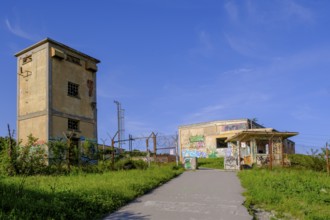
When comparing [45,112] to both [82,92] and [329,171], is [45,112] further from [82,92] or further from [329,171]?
[329,171]

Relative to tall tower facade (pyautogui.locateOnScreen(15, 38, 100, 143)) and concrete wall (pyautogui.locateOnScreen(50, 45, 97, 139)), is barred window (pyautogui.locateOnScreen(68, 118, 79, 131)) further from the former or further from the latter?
concrete wall (pyautogui.locateOnScreen(50, 45, 97, 139))

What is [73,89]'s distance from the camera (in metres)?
25.4

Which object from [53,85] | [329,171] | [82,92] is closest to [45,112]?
[53,85]

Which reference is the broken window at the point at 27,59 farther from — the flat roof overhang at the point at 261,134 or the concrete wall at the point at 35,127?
the flat roof overhang at the point at 261,134

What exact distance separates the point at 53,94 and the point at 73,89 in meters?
2.38

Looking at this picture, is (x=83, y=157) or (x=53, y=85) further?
(x=53, y=85)

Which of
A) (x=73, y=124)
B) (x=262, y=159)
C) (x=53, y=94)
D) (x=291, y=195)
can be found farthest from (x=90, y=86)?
(x=291, y=195)

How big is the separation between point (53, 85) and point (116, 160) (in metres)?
7.62

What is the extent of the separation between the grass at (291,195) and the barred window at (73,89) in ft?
49.9

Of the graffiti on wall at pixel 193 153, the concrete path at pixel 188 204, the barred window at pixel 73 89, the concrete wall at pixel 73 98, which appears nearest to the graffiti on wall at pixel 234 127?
the graffiti on wall at pixel 193 153

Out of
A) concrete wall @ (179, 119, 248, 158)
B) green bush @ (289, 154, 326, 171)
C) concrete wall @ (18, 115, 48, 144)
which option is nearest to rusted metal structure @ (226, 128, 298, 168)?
green bush @ (289, 154, 326, 171)

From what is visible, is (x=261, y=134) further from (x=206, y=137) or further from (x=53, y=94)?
(x=206, y=137)

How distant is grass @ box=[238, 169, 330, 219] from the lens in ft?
30.2

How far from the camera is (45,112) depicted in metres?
22.6
